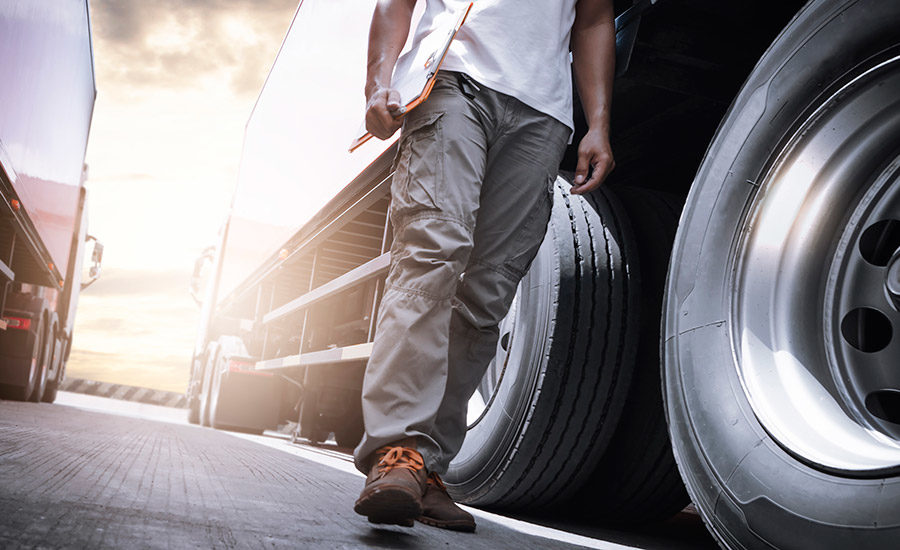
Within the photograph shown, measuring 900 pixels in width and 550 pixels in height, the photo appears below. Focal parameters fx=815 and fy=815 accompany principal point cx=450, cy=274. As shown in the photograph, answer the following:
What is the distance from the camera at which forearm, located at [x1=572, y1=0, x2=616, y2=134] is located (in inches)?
80.3

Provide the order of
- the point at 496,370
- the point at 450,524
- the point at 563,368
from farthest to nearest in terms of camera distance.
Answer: the point at 496,370 → the point at 563,368 → the point at 450,524

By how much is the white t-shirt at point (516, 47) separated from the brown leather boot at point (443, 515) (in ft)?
3.14

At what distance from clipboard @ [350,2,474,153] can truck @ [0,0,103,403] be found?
127 inches

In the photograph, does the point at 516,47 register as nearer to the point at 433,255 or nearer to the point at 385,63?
the point at 385,63

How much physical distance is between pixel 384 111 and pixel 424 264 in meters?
0.40

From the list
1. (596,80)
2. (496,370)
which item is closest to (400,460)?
(596,80)

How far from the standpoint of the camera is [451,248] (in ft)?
5.84

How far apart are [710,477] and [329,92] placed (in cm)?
362

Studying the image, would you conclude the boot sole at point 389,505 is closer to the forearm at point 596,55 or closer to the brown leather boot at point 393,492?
the brown leather boot at point 393,492

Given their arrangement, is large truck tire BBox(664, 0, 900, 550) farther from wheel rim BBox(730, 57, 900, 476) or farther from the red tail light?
the red tail light

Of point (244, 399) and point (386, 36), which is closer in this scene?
point (386, 36)

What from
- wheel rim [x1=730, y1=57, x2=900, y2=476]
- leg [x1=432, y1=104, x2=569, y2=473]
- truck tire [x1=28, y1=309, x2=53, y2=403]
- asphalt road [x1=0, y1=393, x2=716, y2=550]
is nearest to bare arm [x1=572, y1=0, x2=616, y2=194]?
leg [x1=432, y1=104, x2=569, y2=473]

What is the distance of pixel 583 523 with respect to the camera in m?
2.41

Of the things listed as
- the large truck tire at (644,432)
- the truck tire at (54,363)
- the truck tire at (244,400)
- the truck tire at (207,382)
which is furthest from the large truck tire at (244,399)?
the large truck tire at (644,432)
